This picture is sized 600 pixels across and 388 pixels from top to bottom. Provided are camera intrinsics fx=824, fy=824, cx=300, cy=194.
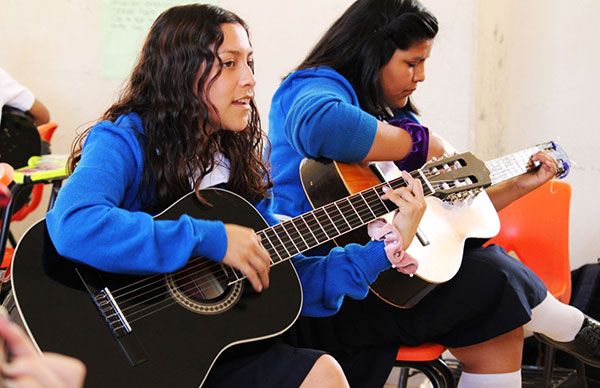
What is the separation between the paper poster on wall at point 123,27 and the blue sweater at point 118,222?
2.16 m

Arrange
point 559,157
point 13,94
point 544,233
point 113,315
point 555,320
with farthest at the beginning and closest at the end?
point 13,94
point 544,233
point 559,157
point 555,320
point 113,315

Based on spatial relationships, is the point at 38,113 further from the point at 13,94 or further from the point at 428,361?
the point at 428,361

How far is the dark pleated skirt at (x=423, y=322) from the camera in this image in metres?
1.84

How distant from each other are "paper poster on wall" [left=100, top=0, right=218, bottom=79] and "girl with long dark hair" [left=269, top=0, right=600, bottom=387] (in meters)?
1.70

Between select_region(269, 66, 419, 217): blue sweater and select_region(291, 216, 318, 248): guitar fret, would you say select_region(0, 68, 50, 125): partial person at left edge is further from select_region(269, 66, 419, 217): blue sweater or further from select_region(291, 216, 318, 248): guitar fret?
select_region(291, 216, 318, 248): guitar fret

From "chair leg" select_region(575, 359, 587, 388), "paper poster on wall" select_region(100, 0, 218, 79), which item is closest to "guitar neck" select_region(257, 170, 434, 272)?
"chair leg" select_region(575, 359, 587, 388)

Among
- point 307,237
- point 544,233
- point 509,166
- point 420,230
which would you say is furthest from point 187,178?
point 544,233

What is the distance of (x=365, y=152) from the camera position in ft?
6.13

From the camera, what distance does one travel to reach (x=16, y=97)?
3.26m

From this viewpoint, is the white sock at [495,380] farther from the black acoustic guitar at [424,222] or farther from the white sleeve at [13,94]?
the white sleeve at [13,94]

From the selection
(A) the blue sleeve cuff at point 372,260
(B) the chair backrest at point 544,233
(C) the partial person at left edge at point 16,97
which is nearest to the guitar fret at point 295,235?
(A) the blue sleeve cuff at point 372,260

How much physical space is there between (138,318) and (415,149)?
2.87 feet

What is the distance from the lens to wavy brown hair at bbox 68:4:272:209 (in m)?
1.54

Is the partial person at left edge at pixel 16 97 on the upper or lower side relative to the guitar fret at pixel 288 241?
lower
